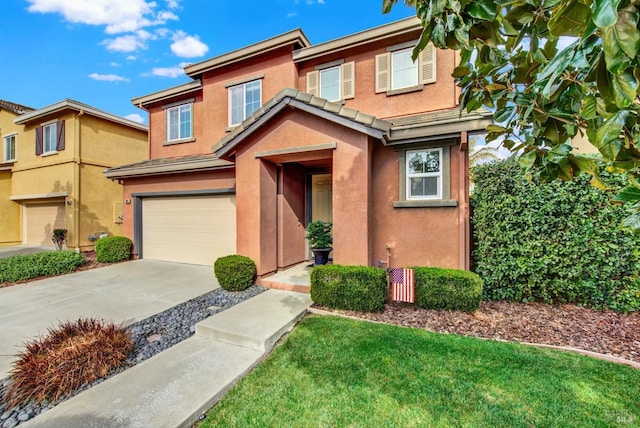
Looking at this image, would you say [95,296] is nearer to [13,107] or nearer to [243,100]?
[243,100]

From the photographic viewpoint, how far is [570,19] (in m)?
1.25

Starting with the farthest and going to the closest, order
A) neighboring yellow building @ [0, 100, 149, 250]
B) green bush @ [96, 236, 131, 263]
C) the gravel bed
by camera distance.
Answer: neighboring yellow building @ [0, 100, 149, 250]
green bush @ [96, 236, 131, 263]
the gravel bed

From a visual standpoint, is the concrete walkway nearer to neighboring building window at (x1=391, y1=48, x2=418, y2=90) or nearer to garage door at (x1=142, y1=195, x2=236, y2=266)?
garage door at (x1=142, y1=195, x2=236, y2=266)

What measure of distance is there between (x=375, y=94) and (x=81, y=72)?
56.6ft

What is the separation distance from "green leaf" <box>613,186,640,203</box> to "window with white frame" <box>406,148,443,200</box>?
5.65 metres

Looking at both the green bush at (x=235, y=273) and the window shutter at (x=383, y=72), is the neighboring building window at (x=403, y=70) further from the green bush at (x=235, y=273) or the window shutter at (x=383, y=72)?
the green bush at (x=235, y=273)

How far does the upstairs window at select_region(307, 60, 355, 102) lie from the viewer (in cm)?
895

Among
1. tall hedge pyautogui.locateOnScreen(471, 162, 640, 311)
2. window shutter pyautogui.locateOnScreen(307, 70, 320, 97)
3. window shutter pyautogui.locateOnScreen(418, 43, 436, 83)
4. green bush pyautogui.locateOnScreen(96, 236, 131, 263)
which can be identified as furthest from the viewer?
green bush pyautogui.locateOnScreen(96, 236, 131, 263)

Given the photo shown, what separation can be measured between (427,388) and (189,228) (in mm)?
9645

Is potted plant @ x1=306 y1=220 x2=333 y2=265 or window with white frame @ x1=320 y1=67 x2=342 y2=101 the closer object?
potted plant @ x1=306 y1=220 x2=333 y2=265

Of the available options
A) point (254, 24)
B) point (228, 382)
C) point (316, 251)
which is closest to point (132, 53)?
point (254, 24)

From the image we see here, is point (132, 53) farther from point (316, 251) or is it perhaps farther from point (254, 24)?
point (316, 251)

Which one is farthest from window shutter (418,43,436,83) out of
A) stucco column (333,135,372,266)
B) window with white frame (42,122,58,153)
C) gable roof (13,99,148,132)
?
window with white frame (42,122,58,153)

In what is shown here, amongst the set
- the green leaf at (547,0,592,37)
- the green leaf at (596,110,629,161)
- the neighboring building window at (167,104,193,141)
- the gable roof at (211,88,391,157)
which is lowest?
the green leaf at (596,110,629,161)
